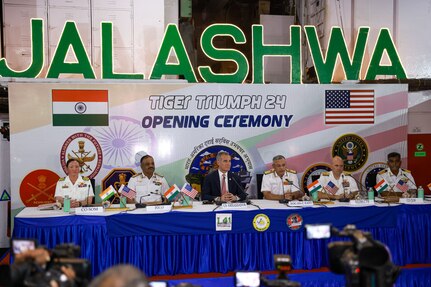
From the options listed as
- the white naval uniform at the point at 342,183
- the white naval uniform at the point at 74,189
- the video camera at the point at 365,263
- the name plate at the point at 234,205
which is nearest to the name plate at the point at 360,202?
the white naval uniform at the point at 342,183

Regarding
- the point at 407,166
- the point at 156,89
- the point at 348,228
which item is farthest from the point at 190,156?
the point at 348,228

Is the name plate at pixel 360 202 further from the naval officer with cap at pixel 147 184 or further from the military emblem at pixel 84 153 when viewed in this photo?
the military emblem at pixel 84 153

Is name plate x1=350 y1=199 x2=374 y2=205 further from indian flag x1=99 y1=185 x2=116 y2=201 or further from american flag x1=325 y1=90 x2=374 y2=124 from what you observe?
indian flag x1=99 y1=185 x2=116 y2=201

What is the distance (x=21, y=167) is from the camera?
20.6 ft

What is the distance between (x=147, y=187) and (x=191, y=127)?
1.26 m

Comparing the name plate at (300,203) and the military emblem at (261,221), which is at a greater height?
the name plate at (300,203)

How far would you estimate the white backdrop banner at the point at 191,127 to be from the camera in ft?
20.7

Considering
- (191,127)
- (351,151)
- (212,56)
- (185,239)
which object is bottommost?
(185,239)

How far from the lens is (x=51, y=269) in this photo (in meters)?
2.26

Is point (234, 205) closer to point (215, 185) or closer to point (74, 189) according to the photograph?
point (215, 185)

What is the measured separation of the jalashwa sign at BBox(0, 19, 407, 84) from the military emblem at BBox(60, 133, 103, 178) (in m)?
1.11

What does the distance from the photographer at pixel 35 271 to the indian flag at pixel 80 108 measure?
428 centimetres

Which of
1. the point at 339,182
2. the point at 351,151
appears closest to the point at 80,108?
the point at 339,182

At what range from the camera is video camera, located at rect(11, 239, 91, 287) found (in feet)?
7.18
